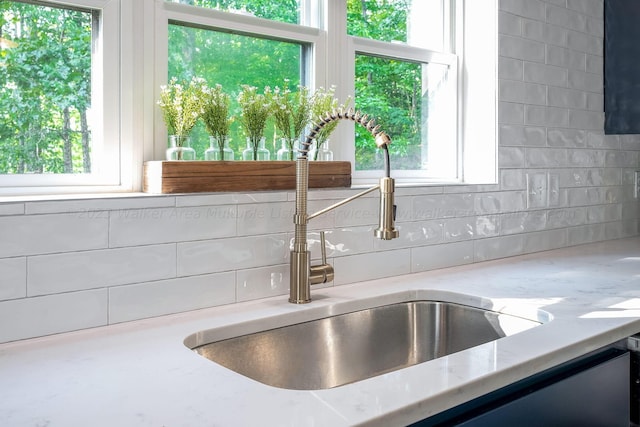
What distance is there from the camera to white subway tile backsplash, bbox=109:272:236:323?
144 centimetres

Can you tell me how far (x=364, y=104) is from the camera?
2217 mm

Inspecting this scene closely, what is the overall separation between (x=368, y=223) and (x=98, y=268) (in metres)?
0.83

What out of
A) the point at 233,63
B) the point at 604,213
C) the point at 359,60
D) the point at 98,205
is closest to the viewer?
the point at 98,205

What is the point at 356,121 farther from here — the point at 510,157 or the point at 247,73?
the point at 510,157

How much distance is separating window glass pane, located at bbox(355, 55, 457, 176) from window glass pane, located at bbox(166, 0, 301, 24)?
31cm

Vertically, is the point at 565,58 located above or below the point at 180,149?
above

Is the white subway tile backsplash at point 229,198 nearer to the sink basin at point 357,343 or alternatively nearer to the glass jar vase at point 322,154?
the glass jar vase at point 322,154

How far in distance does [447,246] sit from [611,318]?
30.3 inches

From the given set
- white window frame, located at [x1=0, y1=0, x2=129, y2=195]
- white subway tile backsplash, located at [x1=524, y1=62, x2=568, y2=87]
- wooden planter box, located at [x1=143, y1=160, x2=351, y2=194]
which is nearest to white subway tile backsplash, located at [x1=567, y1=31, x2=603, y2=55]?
white subway tile backsplash, located at [x1=524, y1=62, x2=568, y2=87]

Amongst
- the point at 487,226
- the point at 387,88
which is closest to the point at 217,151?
the point at 387,88

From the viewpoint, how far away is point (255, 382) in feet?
3.50

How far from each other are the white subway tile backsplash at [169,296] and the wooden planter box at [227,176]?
0.73 ft

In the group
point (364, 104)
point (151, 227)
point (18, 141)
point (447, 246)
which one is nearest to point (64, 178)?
point (18, 141)

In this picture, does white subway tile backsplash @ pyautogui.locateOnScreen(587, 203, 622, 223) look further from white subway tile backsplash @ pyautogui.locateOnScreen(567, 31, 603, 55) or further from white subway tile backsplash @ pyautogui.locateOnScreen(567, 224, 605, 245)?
white subway tile backsplash @ pyautogui.locateOnScreen(567, 31, 603, 55)
